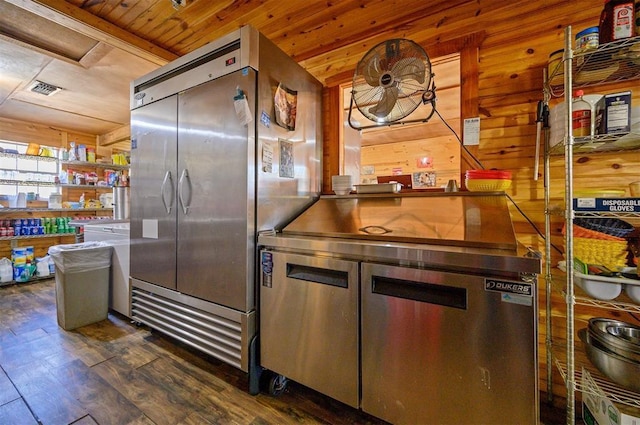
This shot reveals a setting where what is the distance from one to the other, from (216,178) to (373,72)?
3.94 ft

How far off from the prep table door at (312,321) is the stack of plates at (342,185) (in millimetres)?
777

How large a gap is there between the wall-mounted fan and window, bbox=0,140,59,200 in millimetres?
5359

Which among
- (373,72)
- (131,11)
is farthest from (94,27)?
(373,72)

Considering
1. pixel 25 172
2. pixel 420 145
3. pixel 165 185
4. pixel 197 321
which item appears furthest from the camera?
pixel 420 145

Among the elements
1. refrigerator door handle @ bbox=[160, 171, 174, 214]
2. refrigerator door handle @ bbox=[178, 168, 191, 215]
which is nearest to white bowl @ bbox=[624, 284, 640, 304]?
refrigerator door handle @ bbox=[178, 168, 191, 215]

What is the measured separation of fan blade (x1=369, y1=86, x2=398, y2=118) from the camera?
66.0 inches

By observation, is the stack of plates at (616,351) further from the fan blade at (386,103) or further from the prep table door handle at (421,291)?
the fan blade at (386,103)

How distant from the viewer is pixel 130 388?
5.30 ft

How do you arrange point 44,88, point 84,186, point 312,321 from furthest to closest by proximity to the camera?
1. point 84,186
2. point 44,88
3. point 312,321

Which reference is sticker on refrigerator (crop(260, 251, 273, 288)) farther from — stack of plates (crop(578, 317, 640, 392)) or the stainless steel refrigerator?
stack of plates (crop(578, 317, 640, 392))

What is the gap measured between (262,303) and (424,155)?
3.96 m

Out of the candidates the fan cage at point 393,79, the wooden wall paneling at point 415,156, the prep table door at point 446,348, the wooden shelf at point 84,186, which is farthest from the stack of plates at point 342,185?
the wooden shelf at point 84,186

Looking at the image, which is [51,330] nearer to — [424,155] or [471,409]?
[471,409]

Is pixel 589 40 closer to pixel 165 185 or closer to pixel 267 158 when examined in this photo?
pixel 267 158
